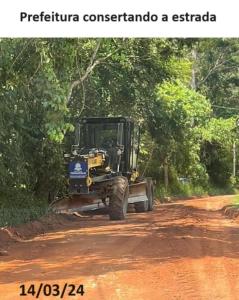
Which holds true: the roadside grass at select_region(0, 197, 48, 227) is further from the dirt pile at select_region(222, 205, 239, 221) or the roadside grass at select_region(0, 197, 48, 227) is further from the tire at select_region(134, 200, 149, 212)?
the dirt pile at select_region(222, 205, 239, 221)

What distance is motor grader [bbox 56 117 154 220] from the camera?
17.7 metres

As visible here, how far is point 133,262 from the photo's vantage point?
9789 mm

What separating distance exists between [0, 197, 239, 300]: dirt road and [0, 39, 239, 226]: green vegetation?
2262 mm

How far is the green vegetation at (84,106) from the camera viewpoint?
39.7 feet

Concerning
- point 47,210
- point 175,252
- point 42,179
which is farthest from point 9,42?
point 42,179

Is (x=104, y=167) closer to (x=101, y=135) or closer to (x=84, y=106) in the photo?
(x=101, y=135)

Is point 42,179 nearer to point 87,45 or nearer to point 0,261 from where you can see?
point 87,45

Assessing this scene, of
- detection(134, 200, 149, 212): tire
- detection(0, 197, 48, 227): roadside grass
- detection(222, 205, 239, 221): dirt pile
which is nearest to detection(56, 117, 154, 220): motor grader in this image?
detection(134, 200, 149, 212): tire

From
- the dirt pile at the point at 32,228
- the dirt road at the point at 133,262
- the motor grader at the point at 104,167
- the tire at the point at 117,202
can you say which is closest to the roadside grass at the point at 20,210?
the dirt pile at the point at 32,228

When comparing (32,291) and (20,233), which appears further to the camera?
(20,233)

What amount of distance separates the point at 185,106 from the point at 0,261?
2129 cm

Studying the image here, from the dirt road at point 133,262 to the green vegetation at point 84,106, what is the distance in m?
2.26

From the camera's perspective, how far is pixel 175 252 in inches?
426

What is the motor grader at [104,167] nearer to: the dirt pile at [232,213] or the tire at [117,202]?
the tire at [117,202]
